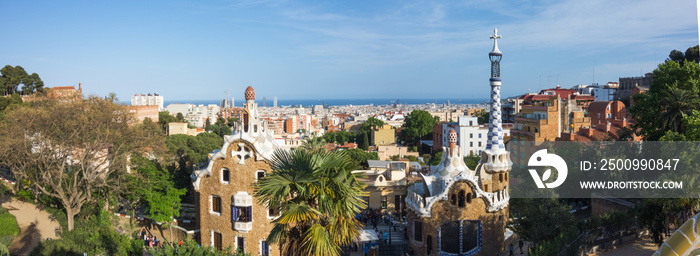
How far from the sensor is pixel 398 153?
2635 inches

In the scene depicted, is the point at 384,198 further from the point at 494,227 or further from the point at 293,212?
the point at 293,212

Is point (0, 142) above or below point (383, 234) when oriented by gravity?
above

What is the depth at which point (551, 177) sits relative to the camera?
32.8 meters

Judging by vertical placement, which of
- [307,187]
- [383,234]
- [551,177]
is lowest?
[383,234]

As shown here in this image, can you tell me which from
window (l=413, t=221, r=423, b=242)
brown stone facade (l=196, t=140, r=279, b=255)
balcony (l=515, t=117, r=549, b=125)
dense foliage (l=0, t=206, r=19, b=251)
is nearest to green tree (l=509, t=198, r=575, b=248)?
window (l=413, t=221, r=423, b=242)

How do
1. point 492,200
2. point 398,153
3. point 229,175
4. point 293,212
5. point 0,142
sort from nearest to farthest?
1. point 293,212
2. point 492,200
3. point 229,175
4. point 0,142
5. point 398,153

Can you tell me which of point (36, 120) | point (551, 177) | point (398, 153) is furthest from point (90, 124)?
point (398, 153)

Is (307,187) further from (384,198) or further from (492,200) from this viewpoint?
(384,198)

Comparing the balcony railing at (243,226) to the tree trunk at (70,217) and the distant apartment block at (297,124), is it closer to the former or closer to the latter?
the tree trunk at (70,217)

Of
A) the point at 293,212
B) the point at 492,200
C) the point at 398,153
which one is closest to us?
the point at 293,212

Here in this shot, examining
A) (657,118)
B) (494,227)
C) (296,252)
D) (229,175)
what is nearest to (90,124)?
(229,175)

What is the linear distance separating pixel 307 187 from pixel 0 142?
24.2m

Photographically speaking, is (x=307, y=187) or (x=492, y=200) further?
(x=492, y=200)

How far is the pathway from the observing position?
104 ft
